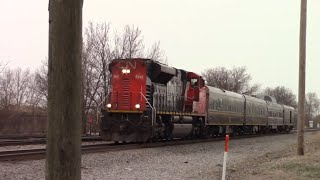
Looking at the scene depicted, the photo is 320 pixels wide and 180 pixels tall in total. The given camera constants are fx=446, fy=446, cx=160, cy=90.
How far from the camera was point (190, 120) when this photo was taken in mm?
25156

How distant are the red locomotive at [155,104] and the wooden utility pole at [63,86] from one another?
55.3 feet

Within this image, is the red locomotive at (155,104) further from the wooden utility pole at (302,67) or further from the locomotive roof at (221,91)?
the wooden utility pole at (302,67)

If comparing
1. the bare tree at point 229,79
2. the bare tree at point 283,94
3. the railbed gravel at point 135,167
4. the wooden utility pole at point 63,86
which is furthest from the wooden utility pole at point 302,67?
the bare tree at point 283,94

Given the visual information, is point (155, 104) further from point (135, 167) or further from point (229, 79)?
point (229, 79)

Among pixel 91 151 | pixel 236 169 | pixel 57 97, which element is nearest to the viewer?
pixel 57 97

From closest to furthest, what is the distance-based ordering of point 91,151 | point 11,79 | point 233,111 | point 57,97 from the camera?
point 57,97, point 91,151, point 233,111, point 11,79

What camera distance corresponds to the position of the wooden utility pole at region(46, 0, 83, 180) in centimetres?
323

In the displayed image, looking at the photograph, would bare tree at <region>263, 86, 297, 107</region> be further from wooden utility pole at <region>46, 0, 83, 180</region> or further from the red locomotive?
wooden utility pole at <region>46, 0, 83, 180</region>

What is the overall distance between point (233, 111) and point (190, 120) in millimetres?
9107

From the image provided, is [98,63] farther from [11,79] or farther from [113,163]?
[11,79]

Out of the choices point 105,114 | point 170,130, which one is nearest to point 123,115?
Answer: point 105,114

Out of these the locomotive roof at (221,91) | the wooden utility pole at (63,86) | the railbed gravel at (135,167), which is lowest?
the railbed gravel at (135,167)

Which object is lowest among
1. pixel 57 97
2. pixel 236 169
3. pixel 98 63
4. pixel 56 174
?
pixel 236 169

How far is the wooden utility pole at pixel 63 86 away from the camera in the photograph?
3.23 metres
